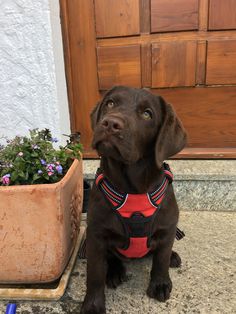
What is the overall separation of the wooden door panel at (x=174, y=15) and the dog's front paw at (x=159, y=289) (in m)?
1.91

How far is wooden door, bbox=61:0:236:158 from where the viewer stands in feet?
8.77

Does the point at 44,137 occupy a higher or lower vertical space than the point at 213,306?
higher

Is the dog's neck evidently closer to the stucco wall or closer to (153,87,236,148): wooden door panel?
the stucco wall

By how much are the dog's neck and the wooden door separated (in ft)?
4.27

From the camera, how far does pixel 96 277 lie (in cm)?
167

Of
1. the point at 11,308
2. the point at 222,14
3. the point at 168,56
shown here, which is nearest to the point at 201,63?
the point at 168,56

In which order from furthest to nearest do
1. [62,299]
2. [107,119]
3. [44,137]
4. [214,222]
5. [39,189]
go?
[214,222], [44,137], [62,299], [39,189], [107,119]

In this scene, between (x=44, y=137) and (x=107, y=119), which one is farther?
(x=44, y=137)

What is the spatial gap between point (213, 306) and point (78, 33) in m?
2.24

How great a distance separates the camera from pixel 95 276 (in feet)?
5.48

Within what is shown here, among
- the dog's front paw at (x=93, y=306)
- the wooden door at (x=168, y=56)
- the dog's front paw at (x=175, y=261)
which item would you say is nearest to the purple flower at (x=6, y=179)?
the dog's front paw at (x=93, y=306)

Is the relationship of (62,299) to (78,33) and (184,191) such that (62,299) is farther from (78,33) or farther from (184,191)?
(78,33)

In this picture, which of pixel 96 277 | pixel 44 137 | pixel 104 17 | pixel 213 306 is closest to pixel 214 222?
pixel 213 306

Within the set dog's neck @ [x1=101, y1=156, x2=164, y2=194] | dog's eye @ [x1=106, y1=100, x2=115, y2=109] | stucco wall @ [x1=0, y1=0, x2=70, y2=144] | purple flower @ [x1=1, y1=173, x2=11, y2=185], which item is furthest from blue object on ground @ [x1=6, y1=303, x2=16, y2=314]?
stucco wall @ [x1=0, y1=0, x2=70, y2=144]
